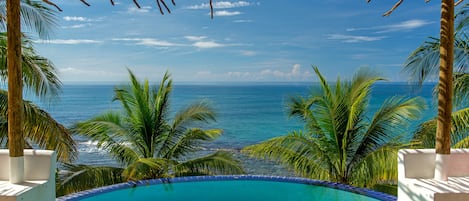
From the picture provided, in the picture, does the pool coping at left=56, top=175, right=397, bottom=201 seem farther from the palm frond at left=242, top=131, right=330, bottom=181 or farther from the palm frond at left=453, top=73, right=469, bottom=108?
the palm frond at left=453, top=73, right=469, bottom=108

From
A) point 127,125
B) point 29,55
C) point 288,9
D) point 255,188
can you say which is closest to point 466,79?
point 255,188

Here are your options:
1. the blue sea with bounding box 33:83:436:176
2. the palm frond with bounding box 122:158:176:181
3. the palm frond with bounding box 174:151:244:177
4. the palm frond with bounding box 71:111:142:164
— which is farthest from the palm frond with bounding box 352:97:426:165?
the blue sea with bounding box 33:83:436:176

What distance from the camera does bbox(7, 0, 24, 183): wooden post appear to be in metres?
3.00

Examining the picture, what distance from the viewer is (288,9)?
34781 millimetres

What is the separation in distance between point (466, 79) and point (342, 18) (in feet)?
101

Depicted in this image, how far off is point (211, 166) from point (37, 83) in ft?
9.06

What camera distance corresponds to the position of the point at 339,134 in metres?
6.17

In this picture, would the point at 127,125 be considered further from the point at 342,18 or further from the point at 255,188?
the point at 342,18

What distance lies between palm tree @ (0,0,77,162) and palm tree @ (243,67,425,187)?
8.93ft

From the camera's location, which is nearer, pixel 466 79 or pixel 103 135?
pixel 466 79

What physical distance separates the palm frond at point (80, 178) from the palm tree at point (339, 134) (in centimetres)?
214

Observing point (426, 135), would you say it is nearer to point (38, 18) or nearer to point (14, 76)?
point (14, 76)

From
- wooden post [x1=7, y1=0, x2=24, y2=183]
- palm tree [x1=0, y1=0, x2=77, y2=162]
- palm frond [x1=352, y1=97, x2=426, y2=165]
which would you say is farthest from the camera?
palm frond [x1=352, y1=97, x2=426, y2=165]

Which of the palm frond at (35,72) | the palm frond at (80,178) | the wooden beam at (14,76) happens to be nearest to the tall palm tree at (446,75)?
the wooden beam at (14,76)
